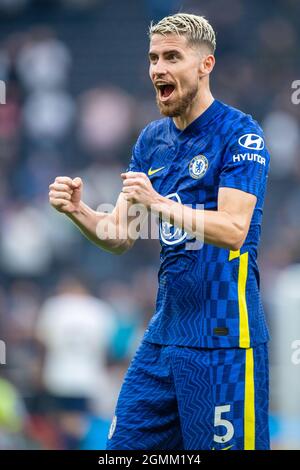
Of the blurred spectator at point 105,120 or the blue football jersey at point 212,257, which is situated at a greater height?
the blurred spectator at point 105,120

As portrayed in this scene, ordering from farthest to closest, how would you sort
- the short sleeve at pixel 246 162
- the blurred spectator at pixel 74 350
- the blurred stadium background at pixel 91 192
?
the blurred spectator at pixel 74 350 < the blurred stadium background at pixel 91 192 < the short sleeve at pixel 246 162

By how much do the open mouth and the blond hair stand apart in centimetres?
23

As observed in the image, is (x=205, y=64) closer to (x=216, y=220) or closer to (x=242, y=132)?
(x=242, y=132)

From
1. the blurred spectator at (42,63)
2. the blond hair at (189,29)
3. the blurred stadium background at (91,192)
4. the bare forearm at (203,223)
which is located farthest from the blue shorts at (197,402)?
the blurred spectator at (42,63)

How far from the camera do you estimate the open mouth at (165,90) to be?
4680 millimetres

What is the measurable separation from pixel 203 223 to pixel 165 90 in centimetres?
78

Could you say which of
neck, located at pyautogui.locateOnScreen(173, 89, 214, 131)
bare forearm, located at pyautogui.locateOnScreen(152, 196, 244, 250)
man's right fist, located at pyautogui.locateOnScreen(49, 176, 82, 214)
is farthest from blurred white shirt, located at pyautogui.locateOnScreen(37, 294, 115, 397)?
bare forearm, located at pyautogui.locateOnScreen(152, 196, 244, 250)

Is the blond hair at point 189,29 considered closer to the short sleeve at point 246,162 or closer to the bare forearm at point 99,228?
the short sleeve at point 246,162

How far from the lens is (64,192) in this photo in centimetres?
464

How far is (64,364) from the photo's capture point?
31.0 ft

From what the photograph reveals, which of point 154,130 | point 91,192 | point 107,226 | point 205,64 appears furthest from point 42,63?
point 205,64

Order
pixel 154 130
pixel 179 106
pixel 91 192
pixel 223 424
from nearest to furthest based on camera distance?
pixel 223 424 < pixel 179 106 < pixel 154 130 < pixel 91 192

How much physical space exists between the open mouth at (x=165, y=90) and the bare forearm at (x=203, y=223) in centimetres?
61
